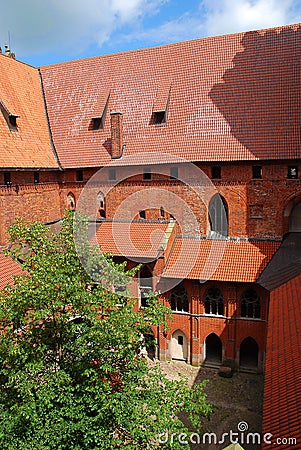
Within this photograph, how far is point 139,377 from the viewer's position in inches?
357

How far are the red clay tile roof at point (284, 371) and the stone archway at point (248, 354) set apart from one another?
7980 mm

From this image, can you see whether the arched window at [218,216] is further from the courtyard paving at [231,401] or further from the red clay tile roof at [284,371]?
the red clay tile roof at [284,371]

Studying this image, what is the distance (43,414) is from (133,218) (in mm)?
16145

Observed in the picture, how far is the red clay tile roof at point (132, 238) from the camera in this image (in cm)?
2027

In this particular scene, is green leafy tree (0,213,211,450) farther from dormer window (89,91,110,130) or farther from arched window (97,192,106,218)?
dormer window (89,91,110,130)

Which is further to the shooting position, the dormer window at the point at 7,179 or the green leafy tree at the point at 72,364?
the dormer window at the point at 7,179

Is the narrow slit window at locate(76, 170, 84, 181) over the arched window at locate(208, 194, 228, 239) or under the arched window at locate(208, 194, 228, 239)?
over

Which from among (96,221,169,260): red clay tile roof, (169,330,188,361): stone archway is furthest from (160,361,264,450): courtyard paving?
(96,221,169,260): red clay tile roof

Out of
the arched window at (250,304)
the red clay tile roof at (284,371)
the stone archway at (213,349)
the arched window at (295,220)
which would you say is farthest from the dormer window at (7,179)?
the arched window at (295,220)

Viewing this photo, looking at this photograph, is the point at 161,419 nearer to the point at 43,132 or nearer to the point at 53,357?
the point at 53,357

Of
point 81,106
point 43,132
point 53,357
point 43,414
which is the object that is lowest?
point 43,414

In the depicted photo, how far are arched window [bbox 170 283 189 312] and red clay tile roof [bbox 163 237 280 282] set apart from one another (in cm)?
108

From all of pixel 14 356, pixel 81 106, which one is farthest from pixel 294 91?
pixel 14 356

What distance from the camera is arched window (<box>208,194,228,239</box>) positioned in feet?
72.8
